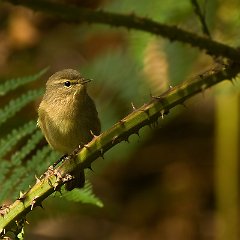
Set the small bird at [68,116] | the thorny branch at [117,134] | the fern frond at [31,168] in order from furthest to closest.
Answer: the small bird at [68,116]
the fern frond at [31,168]
the thorny branch at [117,134]

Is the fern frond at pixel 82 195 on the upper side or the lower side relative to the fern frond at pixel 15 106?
lower

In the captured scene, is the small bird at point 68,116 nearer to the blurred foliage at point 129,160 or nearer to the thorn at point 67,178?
the thorn at point 67,178

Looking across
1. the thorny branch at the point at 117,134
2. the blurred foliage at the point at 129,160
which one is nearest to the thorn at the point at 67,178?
the thorny branch at the point at 117,134

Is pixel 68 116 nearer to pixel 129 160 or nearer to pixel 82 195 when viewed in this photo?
pixel 82 195

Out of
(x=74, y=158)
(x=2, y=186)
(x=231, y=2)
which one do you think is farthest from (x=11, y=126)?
(x=74, y=158)

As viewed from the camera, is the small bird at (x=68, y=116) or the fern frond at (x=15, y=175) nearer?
the fern frond at (x=15, y=175)

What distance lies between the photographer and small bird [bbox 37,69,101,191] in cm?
357

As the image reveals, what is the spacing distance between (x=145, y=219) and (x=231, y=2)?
12.4 ft

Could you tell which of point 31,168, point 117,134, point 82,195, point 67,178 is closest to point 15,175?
point 31,168

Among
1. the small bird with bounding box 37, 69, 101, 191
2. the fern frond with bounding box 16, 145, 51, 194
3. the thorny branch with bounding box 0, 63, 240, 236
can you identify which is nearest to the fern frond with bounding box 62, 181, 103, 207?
the fern frond with bounding box 16, 145, 51, 194

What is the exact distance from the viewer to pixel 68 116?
3.67 m

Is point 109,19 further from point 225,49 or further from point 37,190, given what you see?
point 37,190

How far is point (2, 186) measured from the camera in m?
3.11

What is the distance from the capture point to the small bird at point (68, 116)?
3.57 m
